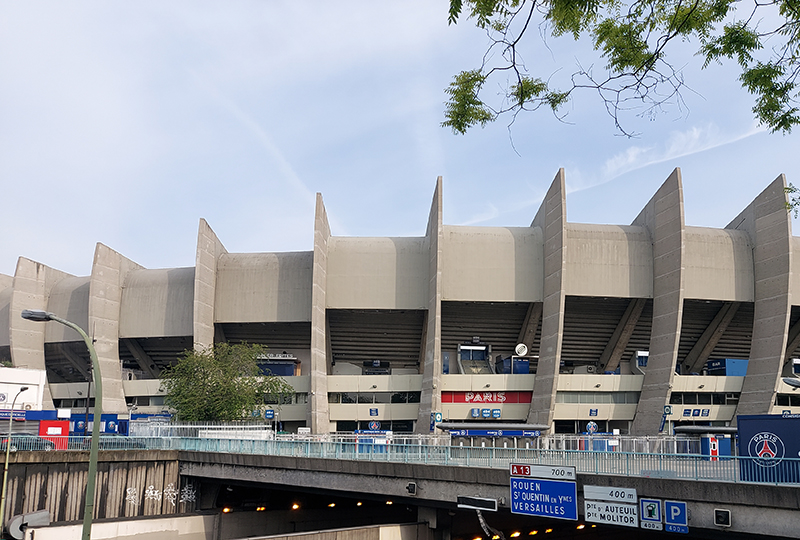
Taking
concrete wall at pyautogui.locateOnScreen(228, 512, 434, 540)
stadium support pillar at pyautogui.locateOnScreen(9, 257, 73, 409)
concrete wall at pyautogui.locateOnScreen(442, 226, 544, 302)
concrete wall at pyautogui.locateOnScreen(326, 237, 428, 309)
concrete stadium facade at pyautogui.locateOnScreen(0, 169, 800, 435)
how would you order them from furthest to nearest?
stadium support pillar at pyautogui.locateOnScreen(9, 257, 73, 409), concrete wall at pyautogui.locateOnScreen(326, 237, 428, 309), concrete wall at pyautogui.locateOnScreen(442, 226, 544, 302), concrete stadium facade at pyautogui.locateOnScreen(0, 169, 800, 435), concrete wall at pyautogui.locateOnScreen(228, 512, 434, 540)

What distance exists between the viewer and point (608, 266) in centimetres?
5912

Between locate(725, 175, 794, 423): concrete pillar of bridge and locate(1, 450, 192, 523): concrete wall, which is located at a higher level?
locate(725, 175, 794, 423): concrete pillar of bridge

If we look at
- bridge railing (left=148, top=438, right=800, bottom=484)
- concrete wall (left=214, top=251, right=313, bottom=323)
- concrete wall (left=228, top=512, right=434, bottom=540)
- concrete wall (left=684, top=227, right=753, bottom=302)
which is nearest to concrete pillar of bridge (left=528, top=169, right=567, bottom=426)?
concrete wall (left=684, top=227, right=753, bottom=302)

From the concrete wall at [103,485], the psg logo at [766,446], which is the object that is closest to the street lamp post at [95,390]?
the psg logo at [766,446]

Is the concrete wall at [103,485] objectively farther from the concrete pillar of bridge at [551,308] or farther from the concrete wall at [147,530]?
the concrete pillar of bridge at [551,308]

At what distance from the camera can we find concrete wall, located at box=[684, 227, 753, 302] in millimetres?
58875

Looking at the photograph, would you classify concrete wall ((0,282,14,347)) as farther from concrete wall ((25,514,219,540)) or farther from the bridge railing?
concrete wall ((25,514,219,540))

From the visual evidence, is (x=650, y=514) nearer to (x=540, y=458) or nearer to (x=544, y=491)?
(x=544, y=491)

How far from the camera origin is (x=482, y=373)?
62.3 meters

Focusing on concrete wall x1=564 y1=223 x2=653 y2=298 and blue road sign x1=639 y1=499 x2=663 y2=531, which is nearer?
blue road sign x1=639 y1=499 x2=663 y2=531

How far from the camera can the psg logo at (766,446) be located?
59.4 feet

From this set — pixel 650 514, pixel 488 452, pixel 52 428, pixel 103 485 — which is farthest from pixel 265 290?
pixel 650 514

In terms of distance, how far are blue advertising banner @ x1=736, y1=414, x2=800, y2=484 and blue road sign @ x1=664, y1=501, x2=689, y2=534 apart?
1.73 m

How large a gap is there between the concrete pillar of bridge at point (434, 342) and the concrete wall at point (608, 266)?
37.5 feet
